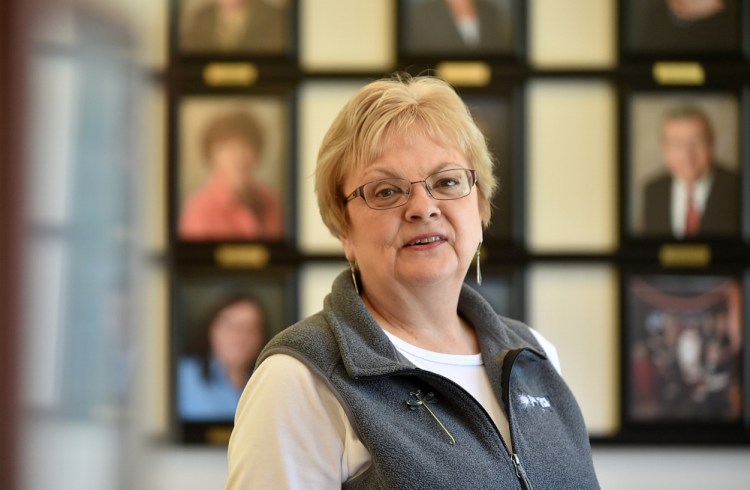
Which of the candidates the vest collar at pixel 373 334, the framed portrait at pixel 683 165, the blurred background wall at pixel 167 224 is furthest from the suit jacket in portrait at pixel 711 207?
the vest collar at pixel 373 334

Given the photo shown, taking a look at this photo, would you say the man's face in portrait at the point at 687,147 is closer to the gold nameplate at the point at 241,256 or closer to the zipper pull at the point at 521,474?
the gold nameplate at the point at 241,256

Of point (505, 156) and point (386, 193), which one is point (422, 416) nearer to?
point (386, 193)

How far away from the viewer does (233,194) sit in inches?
102

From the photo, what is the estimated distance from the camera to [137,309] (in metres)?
2.57

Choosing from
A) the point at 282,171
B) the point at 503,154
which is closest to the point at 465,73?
the point at 503,154

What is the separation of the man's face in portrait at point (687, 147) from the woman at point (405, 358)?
1077 millimetres

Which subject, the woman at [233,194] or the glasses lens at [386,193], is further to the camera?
the woman at [233,194]

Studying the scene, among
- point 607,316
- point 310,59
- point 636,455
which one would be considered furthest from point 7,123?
point 636,455

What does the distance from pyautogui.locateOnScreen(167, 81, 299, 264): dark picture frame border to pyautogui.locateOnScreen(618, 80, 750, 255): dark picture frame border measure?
986mm

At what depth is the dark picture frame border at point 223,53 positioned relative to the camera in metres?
2.58

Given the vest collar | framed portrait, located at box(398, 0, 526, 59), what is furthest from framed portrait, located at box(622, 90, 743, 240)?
the vest collar

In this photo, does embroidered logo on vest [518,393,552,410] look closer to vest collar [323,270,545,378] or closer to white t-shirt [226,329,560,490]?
vest collar [323,270,545,378]

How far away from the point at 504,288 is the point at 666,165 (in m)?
0.61

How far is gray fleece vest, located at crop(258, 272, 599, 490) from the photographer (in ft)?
4.52
